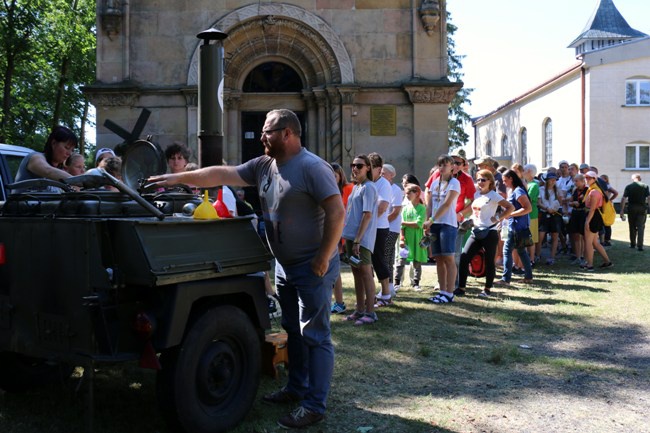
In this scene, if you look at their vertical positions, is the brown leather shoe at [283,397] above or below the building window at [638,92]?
below

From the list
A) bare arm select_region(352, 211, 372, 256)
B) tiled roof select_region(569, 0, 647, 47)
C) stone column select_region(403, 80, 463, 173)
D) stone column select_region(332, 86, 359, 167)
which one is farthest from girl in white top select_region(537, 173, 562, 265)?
tiled roof select_region(569, 0, 647, 47)

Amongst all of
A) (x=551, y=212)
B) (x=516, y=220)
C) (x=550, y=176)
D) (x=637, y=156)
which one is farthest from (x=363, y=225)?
(x=637, y=156)

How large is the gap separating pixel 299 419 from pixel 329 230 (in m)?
1.19

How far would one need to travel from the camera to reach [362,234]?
257 inches

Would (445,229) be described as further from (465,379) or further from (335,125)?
(335,125)

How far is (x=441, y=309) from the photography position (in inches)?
300

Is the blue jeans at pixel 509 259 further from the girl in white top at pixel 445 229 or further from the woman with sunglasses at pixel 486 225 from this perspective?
the girl in white top at pixel 445 229

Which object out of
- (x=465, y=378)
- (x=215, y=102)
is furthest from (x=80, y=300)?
(x=215, y=102)

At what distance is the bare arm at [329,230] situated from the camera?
3.74m

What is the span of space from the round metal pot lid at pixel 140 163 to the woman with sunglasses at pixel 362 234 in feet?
8.24

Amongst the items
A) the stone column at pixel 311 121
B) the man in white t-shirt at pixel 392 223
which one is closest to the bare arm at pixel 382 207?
the man in white t-shirt at pixel 392 223

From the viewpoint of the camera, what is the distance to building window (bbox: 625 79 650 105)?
1243 inches

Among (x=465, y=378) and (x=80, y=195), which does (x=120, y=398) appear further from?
(x=465, y=378)

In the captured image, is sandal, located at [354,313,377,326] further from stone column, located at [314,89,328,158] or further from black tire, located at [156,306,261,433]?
stone column, located at [314,89,328,158]
